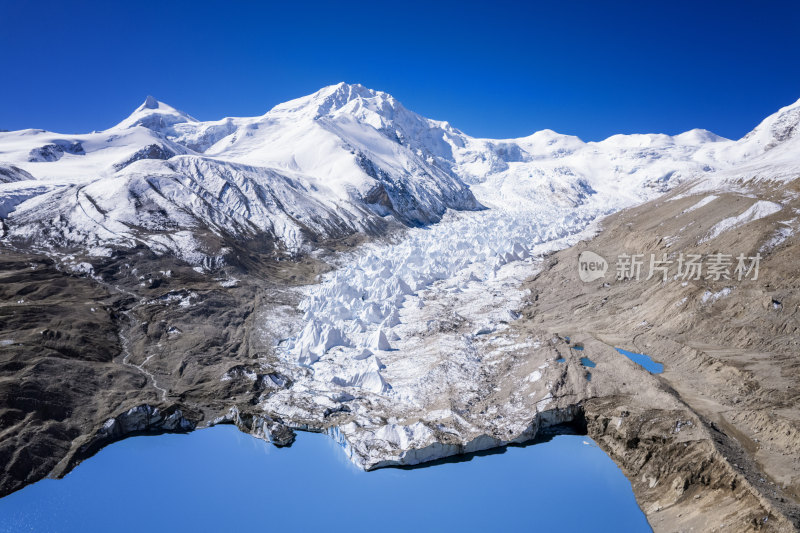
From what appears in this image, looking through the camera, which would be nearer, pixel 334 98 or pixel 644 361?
pixel 644 361

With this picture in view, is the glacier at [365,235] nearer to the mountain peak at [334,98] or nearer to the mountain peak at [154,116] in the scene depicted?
the mountain peak at [154,116]

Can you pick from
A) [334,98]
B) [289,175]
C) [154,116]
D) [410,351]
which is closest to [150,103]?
[154,116]

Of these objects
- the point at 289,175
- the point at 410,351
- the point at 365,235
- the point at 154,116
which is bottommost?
A: the point at 410,351

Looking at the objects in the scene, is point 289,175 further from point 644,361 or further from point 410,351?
point 644,361

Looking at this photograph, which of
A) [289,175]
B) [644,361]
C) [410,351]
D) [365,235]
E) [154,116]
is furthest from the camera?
[154,116]

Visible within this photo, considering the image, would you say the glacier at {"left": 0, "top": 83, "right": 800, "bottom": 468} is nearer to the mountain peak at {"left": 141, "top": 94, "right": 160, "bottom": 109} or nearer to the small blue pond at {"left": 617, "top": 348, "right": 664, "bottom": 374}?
the small blue pond at {"left": 617, "top": 348, "right": 664, "bottom": 374}
